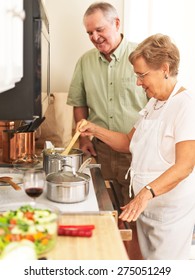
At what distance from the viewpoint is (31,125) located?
2664 millimetres

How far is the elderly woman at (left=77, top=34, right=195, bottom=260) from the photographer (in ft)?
6.75

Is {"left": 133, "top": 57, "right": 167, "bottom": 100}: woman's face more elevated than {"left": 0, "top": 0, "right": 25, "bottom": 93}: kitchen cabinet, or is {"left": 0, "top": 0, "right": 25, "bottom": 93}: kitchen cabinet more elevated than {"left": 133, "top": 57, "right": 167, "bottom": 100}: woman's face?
{"left": 0, "top": 0, "right": 25, "bottom": 93}: kitchen cabinet

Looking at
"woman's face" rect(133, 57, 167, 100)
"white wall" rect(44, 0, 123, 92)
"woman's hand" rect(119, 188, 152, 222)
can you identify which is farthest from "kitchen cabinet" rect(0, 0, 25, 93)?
"white wall" rect(44, 0, 123, 92)

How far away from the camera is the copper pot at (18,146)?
8.31 feet

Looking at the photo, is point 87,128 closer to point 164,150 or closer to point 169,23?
point 164,150

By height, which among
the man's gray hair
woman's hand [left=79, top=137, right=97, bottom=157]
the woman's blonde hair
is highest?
the man's gray hair

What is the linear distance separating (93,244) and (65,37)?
2.09 m

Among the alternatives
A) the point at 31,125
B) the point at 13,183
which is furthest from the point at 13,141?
Result: the point at 13,183

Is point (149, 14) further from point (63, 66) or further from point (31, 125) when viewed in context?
point (31, 125)

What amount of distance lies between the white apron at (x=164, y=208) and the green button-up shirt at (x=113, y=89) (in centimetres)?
71

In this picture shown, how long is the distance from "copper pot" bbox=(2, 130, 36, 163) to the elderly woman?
609mm

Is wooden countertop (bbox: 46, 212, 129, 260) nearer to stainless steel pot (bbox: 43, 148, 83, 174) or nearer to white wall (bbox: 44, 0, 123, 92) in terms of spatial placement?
stainless steel pot (bbox: 43, 148, 83, 174)

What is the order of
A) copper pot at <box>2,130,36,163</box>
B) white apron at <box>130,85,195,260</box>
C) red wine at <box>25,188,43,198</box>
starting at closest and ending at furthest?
1. red wine at <box>25,188,43,198</box>
2. white apron at <box>130,85,195,260</box>
3. copper pot at <box>2,130,36,163</box>

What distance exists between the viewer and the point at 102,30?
2.79 m
